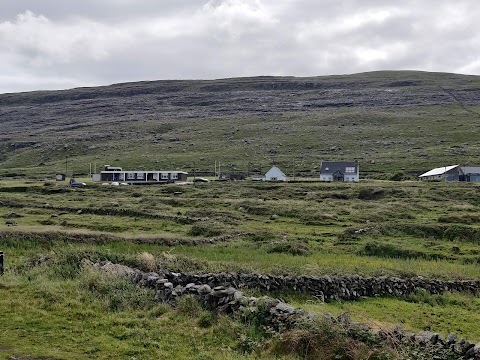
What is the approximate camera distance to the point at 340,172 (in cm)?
11288

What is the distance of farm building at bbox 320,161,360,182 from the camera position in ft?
365

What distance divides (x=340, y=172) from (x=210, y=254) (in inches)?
3435

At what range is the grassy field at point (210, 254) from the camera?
12.5m

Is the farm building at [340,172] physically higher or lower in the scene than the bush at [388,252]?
higher

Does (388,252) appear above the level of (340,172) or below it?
below

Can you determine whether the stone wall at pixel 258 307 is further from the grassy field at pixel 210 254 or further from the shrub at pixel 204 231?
the shrub at pixel 204 231

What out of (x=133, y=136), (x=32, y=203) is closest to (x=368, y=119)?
(x=133, y=136)

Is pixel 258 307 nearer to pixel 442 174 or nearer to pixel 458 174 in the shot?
pixel 442 174

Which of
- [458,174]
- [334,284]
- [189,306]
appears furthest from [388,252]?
[458,174]

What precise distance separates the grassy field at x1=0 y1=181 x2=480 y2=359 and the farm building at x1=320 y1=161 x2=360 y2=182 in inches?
1189

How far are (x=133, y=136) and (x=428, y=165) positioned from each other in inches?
4397

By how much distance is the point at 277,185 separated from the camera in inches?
3396

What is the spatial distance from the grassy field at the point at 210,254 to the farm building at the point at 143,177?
30013 mm

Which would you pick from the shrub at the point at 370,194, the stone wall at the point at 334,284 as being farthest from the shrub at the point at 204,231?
the shrub at the point at 370,194
